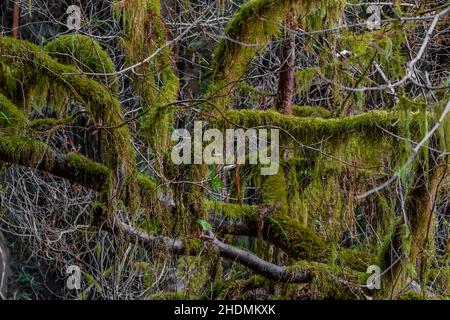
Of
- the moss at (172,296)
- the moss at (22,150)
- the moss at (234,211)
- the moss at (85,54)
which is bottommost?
the moss at (172,296)

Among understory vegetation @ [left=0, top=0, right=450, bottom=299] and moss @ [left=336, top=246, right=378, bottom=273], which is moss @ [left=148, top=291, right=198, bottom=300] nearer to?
understory vegetation @ [left=0, top=0, right=450, bottom=299]

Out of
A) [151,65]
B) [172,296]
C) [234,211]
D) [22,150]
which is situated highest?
[151,65]

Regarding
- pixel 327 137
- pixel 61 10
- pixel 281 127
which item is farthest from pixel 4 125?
pixel 61 10

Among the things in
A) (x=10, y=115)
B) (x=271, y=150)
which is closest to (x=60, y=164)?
(x=10, y=115)

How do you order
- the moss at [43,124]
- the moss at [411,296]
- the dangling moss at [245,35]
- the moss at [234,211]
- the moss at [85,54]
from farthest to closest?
the moss at [234,211], the moss at [85,54], the moss at [43,124], the moss at [411,296], the dangling moss at [245,35]

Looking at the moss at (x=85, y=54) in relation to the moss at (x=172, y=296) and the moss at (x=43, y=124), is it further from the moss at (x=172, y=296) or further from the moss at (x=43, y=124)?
the moss at (x=172, y=296)

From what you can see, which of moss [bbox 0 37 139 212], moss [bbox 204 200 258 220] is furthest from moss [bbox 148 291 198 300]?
moss [bbox 0 37 139 212]

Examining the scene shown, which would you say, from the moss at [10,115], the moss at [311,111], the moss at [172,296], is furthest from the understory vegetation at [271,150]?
the moss at [172,296]

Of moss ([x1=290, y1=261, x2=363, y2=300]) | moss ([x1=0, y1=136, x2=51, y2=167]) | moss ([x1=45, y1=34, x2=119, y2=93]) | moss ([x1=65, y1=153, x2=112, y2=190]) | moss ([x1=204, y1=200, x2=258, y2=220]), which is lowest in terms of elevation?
moss ([x1=290, y1=261, x2=363, y2=300])

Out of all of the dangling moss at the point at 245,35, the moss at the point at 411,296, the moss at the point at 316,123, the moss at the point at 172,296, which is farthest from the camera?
the moss at the point at 172,296

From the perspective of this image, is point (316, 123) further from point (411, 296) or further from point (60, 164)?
point (60, 164)

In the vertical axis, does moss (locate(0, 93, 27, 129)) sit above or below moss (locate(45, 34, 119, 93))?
below

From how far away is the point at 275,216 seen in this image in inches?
200

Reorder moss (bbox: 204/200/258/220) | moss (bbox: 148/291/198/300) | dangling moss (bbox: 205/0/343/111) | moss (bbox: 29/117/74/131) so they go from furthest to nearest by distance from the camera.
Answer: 1. moss (bbox: 148/291/198/300)
2. moss (bbox: 204/200/258/220)
3. moss (bbox: 29/117/74/131)
4. dangling moss (bbox: 205/0/343/111)
